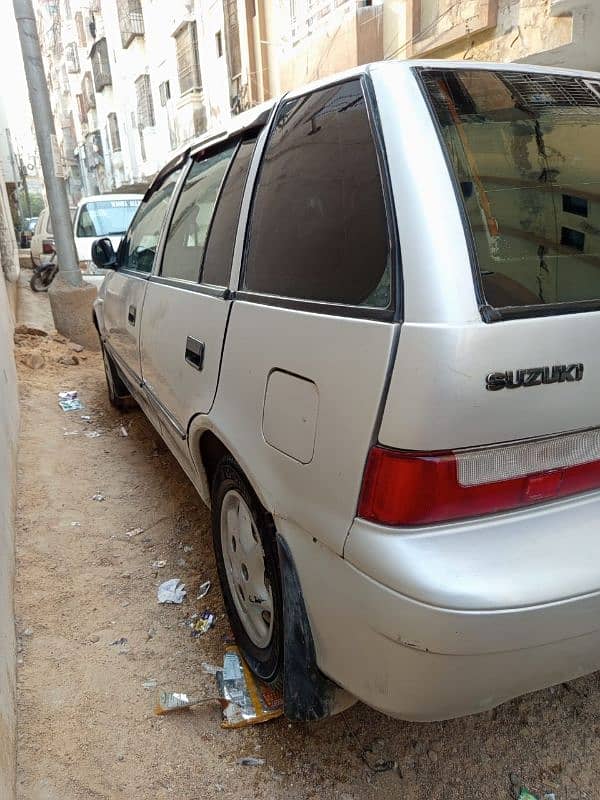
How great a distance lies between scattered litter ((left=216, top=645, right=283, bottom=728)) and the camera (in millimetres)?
1948

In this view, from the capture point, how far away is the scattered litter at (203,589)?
2639 millimetres

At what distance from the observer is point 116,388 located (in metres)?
4.97

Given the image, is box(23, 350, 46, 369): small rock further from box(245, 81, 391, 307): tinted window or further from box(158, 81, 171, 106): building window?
box(158, 81, 171, 106): building window

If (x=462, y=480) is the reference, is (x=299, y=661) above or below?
below

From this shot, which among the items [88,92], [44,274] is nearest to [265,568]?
[44,274]

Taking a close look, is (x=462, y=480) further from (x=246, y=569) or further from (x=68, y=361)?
(x=68, y=361)

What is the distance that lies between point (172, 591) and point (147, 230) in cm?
221

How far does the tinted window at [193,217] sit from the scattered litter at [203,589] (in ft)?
4.66

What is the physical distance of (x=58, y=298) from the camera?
294 inches

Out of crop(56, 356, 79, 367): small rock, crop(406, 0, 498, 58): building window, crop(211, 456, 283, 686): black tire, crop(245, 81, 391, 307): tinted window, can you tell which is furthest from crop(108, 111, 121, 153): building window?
crop(211, 456, 283, 686): black tire

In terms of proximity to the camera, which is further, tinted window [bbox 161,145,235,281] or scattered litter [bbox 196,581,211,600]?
scattered litter [bbox 196,581,211,600]

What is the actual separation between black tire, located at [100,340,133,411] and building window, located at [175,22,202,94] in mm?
16037

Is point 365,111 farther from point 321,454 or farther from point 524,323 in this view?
point 321,454

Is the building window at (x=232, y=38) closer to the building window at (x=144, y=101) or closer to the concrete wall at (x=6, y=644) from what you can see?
→ the building window at (x=144, y=101)
